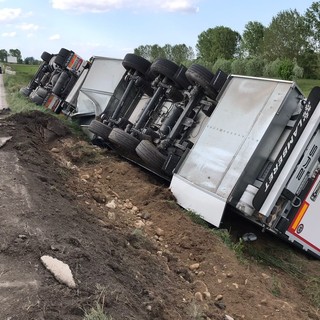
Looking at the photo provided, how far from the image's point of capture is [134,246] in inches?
165

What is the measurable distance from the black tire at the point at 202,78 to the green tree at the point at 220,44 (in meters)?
54.8

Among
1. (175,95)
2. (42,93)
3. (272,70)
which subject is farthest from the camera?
(272,70)

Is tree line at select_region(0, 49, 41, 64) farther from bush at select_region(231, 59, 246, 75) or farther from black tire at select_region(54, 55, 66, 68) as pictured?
black tire at select_region(54, 55, 66, 68)

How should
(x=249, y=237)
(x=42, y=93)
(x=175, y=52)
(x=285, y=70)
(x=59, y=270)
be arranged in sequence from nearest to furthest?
(x=59, y=270)
(x=249, y=237)
(x=42, y=93)
(x=285, y=70)
(x=175, y=52)

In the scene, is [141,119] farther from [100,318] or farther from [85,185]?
[100,318]

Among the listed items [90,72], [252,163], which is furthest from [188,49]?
[252,163]

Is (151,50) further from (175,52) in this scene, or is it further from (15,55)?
(15,55)

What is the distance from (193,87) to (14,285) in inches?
167

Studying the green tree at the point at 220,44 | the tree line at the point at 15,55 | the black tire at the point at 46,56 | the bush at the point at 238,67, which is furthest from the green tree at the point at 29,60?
the black tire at the point at 46,56

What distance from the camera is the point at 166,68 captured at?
686cm

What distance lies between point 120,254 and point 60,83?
332 inches

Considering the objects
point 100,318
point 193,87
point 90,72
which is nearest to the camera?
point 100,318

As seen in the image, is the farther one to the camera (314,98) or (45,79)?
(45,79)

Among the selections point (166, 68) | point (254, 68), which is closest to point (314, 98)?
point (166, 68)
